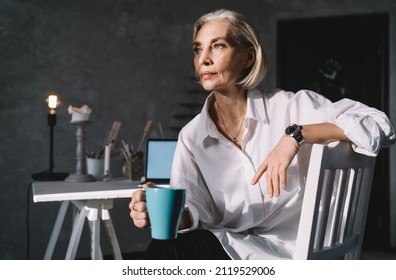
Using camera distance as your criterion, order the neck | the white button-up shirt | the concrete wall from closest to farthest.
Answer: the white button-up shirt → the neck → the concrete wall

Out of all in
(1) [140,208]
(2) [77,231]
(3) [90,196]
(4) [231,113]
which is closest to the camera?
(1) [140,208]

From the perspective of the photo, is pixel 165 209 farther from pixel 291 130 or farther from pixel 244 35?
pixel 244 35

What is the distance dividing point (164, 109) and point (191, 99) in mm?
214

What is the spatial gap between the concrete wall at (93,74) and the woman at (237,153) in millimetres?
1815

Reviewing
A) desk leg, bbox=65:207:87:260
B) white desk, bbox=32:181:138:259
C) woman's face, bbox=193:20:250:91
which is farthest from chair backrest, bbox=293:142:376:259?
desk leg, bbox=65:207:87:260

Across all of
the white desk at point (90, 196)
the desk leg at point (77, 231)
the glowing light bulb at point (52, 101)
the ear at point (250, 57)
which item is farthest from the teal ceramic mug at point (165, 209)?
the glowing light bulb at point (52, 101)

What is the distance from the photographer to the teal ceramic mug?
0.68 meters

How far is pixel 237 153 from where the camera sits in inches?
44.1

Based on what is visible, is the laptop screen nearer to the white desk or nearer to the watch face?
the white desk

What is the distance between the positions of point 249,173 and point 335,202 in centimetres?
29

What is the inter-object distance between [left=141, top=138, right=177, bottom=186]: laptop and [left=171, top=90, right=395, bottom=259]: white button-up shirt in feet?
2.90

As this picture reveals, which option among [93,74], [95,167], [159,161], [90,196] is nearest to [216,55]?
[90,196]
